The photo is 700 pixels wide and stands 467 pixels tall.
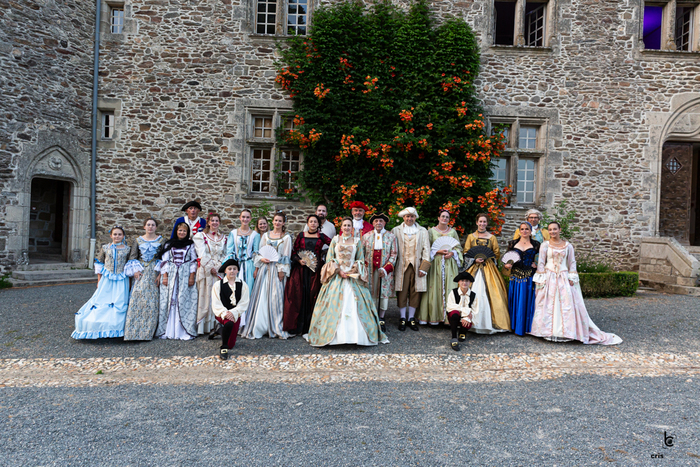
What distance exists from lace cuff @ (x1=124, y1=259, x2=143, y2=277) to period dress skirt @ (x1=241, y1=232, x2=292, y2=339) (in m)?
1.43

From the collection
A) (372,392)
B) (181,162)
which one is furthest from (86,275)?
(372,392)

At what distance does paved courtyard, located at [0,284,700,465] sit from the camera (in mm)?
2527

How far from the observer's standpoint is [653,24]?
406 inches

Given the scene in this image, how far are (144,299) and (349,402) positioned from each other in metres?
3.10

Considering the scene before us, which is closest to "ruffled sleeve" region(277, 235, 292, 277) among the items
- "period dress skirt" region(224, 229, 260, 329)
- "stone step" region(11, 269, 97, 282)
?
"period dress skirt" region(224, 229, 260, 329)

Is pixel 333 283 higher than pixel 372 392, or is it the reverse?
pixel 333 283

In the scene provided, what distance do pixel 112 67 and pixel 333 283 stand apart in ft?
26.8

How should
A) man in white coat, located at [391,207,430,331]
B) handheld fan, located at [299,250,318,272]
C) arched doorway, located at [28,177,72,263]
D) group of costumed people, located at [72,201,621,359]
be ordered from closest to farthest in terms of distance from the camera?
group of costumed people, located at [72,201,621,359], handheld fan, located at [299,250,318,272], man in white coat, located at [391,207,430,331], arched doorway, located at [28,177,72,263]

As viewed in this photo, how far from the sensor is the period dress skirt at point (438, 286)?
5629 millimetres

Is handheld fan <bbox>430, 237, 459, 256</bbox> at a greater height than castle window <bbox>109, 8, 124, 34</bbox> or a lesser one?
lesser

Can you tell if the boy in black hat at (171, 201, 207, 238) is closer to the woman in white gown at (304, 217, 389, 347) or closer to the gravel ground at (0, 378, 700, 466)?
the woman in white gown at (304, 217, 389, 347)

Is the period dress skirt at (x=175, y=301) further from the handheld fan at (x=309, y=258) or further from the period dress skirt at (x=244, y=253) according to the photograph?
the handheld fan at (x=309, y=258)

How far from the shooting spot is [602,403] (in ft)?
10.9

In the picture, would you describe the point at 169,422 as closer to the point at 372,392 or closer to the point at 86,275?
the point at 372,392
